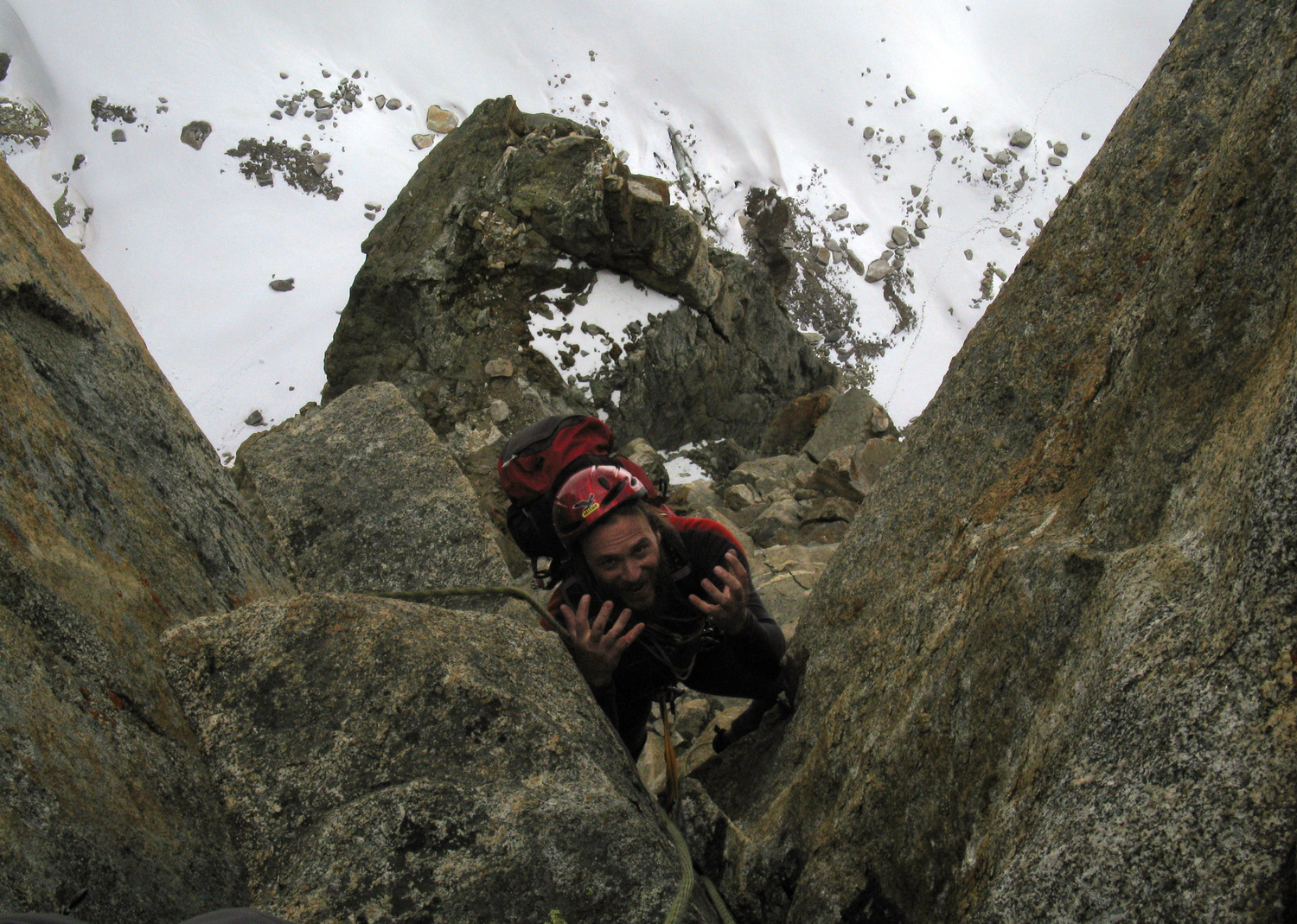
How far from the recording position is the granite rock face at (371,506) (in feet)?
16.5

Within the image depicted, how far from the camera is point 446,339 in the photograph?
1436 cm

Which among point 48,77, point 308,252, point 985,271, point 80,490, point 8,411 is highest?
point 48,77

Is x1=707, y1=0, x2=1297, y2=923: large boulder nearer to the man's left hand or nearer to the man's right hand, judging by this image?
the man's left hand

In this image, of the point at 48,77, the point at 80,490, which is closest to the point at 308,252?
the point at 48,77

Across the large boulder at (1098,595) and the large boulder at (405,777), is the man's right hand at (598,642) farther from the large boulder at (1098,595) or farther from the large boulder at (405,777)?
the large boulder at (1098,595)

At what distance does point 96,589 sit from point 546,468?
2083 mm

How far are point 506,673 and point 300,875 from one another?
0.92 meters

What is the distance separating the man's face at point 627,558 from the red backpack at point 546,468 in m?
0.32

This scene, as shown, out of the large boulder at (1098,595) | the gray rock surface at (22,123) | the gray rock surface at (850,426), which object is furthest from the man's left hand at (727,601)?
the gray rock surface at (22,123)

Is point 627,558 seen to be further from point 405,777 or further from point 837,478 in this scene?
point 837,478

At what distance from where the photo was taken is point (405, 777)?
2.67 meters

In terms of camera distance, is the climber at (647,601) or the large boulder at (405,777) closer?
the large boulder at (405,777)

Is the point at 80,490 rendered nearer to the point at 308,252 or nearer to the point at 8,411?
the point at 8,411

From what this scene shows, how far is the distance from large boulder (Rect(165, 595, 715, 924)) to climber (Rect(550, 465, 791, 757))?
642mm
